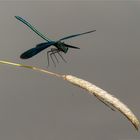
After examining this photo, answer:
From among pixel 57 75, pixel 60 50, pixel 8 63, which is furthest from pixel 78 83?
pixel 60 50

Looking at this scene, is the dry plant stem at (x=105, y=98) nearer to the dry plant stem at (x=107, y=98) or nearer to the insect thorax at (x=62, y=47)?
the dry plant stem at (x=107, y=98)

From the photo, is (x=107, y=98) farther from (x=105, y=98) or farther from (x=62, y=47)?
(x=62, y=47)

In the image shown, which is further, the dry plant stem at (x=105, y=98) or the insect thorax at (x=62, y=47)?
the insect thorax at (x=62, y=47)

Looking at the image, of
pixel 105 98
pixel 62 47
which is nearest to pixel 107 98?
pixel 105 98

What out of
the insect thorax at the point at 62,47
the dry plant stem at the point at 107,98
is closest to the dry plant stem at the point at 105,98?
the dry plant stem at the point at 107,98

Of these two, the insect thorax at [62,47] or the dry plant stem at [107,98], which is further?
the insect thorax at [62,47]

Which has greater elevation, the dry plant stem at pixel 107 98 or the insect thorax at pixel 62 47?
the insect thorax at pixel 62 47

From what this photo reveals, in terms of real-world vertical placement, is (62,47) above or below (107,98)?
above

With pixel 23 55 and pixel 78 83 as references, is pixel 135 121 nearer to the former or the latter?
pixel 78 83

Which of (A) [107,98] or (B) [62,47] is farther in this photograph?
(B) [62,47]
